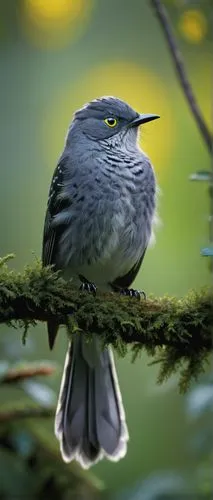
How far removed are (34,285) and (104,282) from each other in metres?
1.30

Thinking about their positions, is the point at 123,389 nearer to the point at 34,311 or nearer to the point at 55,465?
the point at 55,465

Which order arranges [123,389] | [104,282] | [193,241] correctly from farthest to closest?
[123,389] < [193,241] < [104,282]

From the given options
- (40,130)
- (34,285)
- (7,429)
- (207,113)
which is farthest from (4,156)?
(34,285)

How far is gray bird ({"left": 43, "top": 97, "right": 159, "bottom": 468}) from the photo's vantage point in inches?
177

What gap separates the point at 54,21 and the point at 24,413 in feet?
10.1

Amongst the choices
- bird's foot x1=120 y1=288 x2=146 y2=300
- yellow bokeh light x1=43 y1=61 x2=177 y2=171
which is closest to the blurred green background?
yellow bokeh light x1=43 y1=61 x2=177 y2=171

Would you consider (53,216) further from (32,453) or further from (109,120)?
(32,453)

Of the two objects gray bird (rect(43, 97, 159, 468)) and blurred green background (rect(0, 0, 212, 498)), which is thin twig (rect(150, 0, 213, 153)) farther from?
blurred green background (rect(0, 0, 212, 498))

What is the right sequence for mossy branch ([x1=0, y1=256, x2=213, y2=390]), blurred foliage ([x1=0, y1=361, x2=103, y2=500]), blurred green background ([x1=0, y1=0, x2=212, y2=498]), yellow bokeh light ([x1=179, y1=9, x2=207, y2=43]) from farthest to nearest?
blurred green background ([x1=0, y1=0, x2=212, y2=498])
yellow bokeh light ([x1=179, y1=9, x2=207, y2=43])
blurred foliage ([x1=0, y1=361, x2=103, y2=500])
mossy branch ([x1=0, y1=256, x2=213, y2=390])

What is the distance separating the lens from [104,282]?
4887 millimetres

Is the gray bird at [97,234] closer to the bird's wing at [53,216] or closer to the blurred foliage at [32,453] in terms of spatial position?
the bird's wing at [53,216]

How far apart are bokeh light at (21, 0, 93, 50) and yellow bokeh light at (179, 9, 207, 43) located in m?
1.36

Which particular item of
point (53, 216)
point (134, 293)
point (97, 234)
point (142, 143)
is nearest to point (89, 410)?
Answer: point (134, 293)

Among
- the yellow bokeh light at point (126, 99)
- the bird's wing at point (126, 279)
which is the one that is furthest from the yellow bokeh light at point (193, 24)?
the bird's wing at point (126, 279)
